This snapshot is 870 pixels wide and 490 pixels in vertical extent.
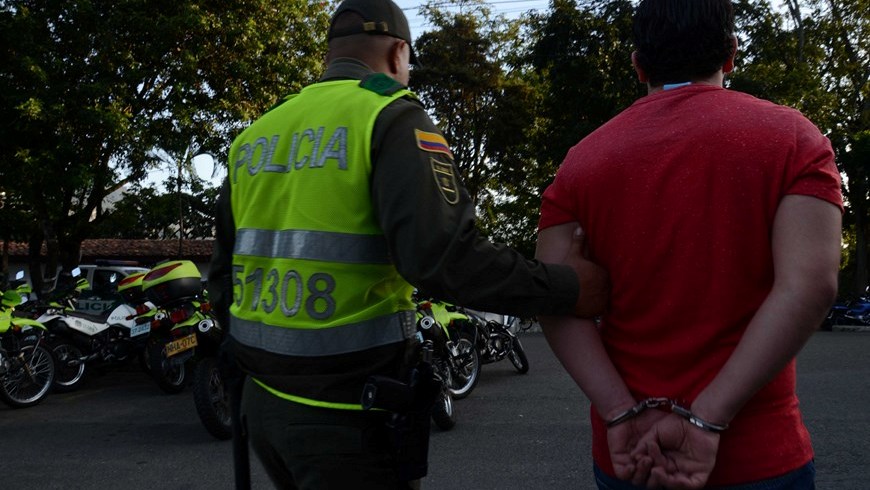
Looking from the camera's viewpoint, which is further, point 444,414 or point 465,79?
point 465,79

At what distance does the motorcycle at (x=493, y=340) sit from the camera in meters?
8.47

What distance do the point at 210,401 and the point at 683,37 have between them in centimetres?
554

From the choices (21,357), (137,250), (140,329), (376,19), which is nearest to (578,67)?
(140,329)

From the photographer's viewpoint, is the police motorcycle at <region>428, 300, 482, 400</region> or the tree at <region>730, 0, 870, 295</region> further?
the tree at <region>730, 0, 870, 295</region>

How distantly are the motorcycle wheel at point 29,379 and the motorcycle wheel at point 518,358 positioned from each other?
4.82 m

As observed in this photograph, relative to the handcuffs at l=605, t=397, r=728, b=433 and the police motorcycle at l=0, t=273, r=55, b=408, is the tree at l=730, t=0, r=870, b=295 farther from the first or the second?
the handcuffs at l=605, t=397, r=728, b=433

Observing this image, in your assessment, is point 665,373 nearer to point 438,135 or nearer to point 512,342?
point 438,135

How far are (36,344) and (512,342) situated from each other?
488 cm

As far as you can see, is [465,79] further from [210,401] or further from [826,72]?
[210,401]

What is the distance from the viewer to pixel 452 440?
6.34m

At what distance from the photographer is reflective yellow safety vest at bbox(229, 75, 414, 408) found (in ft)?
6.13

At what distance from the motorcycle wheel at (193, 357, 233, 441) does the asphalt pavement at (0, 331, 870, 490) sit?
0.12 metres

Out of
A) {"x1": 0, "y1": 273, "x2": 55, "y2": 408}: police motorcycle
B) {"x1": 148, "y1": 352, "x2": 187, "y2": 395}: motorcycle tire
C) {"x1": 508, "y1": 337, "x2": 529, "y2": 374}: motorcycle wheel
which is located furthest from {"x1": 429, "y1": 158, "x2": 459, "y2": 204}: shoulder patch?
{"x1": 508, "y1": 337, "x2": 529, "y2": 374}: motorcycle wheel

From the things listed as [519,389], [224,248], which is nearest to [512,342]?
[519,389]
